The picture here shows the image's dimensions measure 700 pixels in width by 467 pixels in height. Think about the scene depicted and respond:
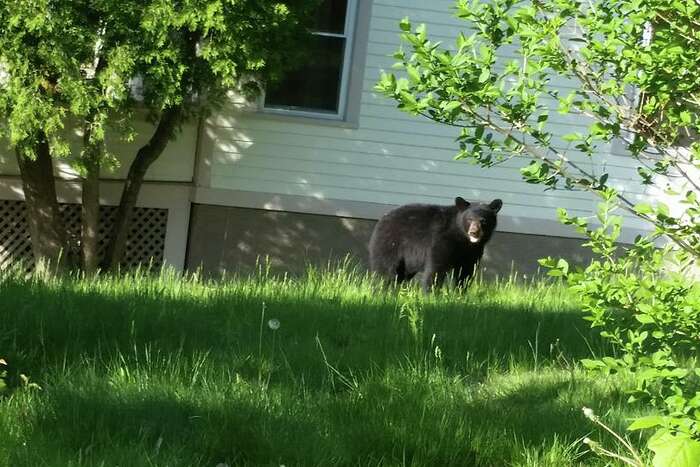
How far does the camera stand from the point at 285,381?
5.95 metres

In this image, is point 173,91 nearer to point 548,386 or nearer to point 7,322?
point 7,322

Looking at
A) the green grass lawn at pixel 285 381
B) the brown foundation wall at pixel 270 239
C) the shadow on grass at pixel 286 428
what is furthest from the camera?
the brown foundation wall at pixel 270 239

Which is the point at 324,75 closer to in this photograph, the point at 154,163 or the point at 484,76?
the point at 154,163

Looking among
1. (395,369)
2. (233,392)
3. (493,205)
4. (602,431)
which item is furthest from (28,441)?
(493,205)

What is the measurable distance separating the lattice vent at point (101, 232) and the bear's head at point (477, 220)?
14.4 feet

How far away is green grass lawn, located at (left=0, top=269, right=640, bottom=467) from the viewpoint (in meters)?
4.89

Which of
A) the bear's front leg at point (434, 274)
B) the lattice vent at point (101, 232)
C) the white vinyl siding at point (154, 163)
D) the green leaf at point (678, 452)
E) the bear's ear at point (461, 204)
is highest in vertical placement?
the green leaf at point (678, 452)

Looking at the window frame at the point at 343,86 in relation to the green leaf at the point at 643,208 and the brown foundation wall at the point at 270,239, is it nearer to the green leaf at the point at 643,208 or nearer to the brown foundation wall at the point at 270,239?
the brown foundation wall at the point at 270,239

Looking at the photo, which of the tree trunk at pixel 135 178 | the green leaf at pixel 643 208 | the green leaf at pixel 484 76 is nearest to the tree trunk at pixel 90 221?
the tree trunk at pixel 135 178

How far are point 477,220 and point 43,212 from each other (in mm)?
5112

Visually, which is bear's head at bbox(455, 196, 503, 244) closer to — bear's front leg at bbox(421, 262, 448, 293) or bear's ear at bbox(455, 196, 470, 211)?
bear's ear at bbox(455, 196, 470, 211)

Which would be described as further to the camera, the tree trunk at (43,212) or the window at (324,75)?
the window at (324,75)

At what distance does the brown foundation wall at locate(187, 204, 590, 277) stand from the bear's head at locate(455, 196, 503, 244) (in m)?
3.29

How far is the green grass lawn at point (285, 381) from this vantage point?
193 inches
